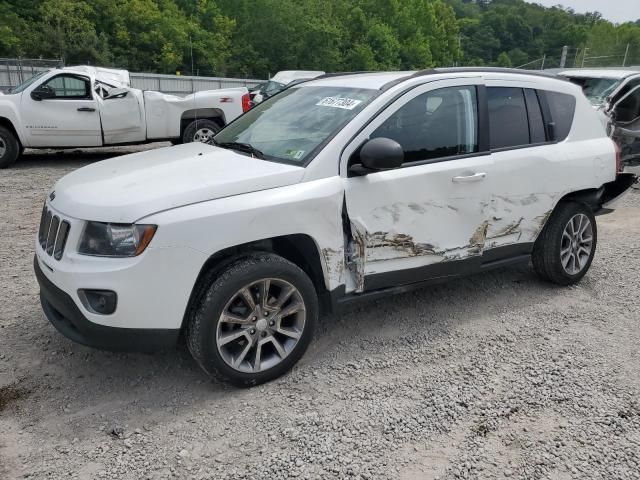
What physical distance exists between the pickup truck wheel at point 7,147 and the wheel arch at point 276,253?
817 cm

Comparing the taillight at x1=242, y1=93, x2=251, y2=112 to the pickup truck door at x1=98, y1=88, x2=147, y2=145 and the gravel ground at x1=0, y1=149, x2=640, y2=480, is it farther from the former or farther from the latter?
the gravel ground at x1=0, y1=149, x2=640, y2=480

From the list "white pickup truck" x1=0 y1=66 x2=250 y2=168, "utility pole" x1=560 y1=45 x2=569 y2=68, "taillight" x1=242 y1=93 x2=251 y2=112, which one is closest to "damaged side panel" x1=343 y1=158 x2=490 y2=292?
"taillight" x1=242 y1=93 x2=251 y2=112

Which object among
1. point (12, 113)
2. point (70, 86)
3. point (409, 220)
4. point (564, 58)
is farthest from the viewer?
point (564, 58)

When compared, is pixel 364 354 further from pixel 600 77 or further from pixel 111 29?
pixel 111 29

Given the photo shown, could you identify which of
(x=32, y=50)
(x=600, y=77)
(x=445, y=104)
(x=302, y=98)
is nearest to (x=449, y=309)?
(x=445, y=104)

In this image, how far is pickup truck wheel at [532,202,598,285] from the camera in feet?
15.3

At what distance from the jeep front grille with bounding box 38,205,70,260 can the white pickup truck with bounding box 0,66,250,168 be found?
7.32 m

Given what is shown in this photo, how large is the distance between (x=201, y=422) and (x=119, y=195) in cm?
132

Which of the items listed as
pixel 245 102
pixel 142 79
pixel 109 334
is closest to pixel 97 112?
pixel 245 102

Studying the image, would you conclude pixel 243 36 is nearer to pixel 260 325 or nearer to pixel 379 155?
pixel 379 155

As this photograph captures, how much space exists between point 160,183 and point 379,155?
4.24ft

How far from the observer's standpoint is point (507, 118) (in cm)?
425

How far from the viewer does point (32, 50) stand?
41.5 meters

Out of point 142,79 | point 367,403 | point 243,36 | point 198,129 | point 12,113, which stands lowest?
point 367,403
